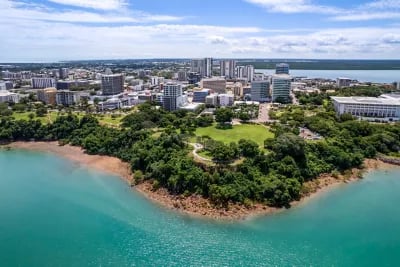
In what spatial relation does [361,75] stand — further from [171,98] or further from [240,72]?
[171,98]

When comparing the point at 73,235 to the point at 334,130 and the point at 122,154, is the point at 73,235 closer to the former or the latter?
the point at 122,154

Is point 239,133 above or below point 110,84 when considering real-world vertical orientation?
below

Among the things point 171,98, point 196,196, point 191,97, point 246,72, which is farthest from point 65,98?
point 246,72

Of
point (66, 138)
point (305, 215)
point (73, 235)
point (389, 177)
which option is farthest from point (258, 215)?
point (66, 138)

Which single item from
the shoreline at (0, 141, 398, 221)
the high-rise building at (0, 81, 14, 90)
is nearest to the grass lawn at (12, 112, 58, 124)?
the shoreline at (0, 141, 398, 221)

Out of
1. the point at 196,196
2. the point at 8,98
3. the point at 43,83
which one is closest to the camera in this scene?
the point at 196,196

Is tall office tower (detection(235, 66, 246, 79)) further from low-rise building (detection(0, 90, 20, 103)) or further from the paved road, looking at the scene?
low-rise building (detection(0, 90, 20, 103))
